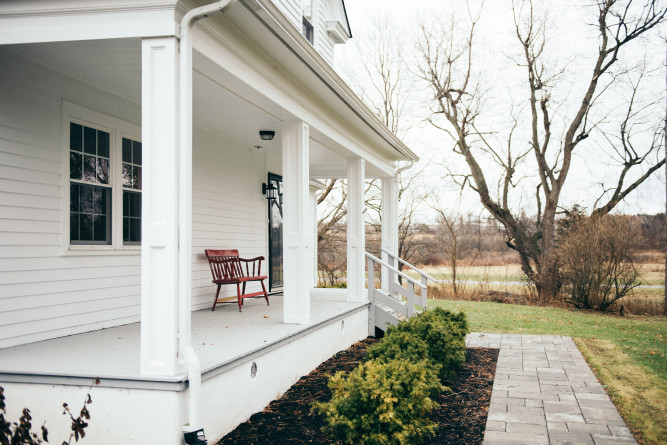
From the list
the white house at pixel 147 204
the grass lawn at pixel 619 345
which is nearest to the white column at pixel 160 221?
the white house at pixel 147 204

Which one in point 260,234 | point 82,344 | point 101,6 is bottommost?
point 82,344

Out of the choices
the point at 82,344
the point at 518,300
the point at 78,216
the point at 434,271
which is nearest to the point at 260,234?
the point at 78,216

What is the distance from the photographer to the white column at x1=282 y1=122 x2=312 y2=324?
5.80 metres

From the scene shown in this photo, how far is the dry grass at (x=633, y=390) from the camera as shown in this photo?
4.37 meters

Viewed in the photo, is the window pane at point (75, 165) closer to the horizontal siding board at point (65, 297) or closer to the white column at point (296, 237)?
the horizontal siding board at point (65, 297)

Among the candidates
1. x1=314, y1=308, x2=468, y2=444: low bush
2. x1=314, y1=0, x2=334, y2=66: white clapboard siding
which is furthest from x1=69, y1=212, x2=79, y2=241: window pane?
x1=314, y1=0, x2=334, y2=66: white clapboard siding

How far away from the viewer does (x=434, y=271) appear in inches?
869

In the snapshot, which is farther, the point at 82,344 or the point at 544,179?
the point at 544,179

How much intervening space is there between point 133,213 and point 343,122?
3.01m

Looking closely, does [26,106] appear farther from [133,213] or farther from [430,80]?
[430,80]

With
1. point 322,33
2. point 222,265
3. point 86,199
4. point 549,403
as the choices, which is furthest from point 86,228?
point 322,33

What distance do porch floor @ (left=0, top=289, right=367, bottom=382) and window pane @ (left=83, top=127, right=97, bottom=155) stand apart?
72.8 inches

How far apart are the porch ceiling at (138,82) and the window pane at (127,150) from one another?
471mm

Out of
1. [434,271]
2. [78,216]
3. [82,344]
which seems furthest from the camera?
[434,271]
